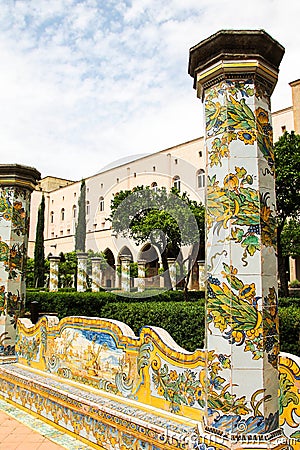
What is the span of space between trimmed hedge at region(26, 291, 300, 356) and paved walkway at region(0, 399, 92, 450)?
3.10 m

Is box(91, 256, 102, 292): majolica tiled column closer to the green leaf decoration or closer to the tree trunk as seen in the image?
the tree trunk

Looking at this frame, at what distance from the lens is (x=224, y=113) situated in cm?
236

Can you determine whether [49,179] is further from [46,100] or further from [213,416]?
[213,416]

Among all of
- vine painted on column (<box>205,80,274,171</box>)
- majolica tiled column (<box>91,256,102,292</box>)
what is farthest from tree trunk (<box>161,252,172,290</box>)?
vine painted on column (<box>205,80,274,171</box>)

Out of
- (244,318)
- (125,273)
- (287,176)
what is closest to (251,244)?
(244,318)

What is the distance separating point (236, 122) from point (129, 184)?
22290 mm

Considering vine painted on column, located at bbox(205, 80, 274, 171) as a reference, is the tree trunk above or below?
below

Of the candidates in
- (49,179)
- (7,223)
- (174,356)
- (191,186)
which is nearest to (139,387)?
(174,356)

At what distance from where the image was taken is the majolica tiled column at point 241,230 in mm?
2146

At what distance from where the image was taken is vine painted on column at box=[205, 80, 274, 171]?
91.7 inches

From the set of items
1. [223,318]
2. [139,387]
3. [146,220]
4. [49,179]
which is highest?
[49,179]

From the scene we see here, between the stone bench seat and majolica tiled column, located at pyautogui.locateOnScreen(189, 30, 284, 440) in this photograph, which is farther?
the stone bench seat

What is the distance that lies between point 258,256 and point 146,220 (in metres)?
13.7

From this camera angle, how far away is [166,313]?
689 cm
